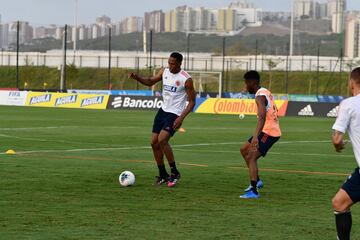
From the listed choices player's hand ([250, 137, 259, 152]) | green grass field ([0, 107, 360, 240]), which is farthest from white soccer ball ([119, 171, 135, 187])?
player's hand ([250, 137, 259, 152])

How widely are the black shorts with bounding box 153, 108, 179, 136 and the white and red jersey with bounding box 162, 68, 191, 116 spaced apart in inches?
3.0

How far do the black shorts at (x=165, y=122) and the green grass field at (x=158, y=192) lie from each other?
0.99 metres

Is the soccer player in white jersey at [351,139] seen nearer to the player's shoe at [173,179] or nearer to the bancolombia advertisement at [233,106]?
the player's shoe at [173,179]

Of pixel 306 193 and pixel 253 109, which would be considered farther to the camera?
pixel 253 109

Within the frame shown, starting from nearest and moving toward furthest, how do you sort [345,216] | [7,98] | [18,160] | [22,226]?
[345,216] → [22,226] → [18,160] → [7,98]

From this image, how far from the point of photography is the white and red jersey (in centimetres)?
1739

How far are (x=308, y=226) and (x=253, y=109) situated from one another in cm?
4171

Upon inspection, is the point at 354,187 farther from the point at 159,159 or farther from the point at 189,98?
the point at 159,159

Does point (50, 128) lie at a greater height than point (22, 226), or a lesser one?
lesser

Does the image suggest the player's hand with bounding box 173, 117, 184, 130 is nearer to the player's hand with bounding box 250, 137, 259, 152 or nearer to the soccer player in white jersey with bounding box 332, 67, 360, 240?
the player's hand with bounding box 250, 137, 259, 152

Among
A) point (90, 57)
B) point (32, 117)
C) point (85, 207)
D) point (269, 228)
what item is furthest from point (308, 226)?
point (90, 57)

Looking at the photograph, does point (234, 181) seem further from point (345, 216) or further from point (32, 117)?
point (32, 117)

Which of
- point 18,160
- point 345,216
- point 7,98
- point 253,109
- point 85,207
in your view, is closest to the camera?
point 345,216

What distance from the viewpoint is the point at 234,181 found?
18.2m
